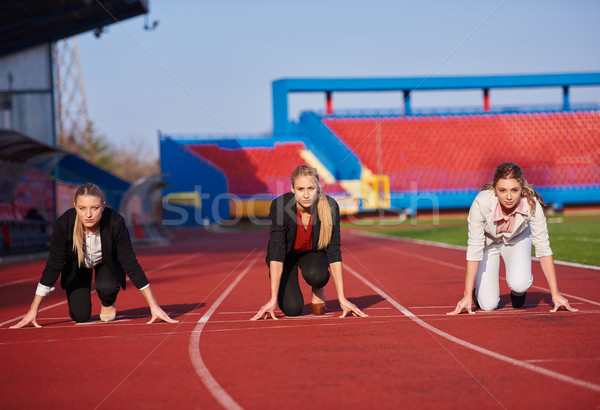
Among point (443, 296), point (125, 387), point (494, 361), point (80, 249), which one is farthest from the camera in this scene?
point (443, 296)

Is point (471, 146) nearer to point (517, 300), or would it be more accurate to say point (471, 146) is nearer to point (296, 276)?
point (517, 300)

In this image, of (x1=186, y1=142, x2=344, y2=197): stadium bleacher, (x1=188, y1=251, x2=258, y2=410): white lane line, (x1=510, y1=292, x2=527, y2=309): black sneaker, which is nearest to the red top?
(x1=188, y1=251, x2=258, y2=410): white lane line

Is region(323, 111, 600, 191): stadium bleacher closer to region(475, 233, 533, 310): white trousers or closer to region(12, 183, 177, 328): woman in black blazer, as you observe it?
region(475, 233, 533, 310): white trousers

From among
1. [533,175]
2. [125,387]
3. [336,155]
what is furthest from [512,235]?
[533,175]

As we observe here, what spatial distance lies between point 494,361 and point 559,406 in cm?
108

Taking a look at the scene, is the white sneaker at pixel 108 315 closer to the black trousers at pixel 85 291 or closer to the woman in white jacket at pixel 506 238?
the black trousers at pixel 85 291

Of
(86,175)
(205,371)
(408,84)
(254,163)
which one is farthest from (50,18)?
(408,84)

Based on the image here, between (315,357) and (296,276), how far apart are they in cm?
215

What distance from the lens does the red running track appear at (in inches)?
154

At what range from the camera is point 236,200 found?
1949 inches

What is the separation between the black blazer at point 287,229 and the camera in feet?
21.6

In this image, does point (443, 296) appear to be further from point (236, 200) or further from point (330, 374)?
point (236, 200)

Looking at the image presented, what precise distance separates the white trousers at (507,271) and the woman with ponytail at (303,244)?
142 centimetres

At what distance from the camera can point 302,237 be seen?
6871 mm
